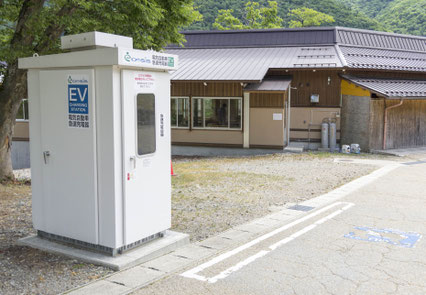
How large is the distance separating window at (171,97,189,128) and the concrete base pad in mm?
13524

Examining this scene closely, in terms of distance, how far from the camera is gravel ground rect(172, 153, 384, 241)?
774cm

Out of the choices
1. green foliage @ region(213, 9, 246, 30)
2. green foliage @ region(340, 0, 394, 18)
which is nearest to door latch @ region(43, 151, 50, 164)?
green foliage @ region(213, 9, 246, 30)

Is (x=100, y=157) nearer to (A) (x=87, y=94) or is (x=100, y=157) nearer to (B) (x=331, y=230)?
(A) (x=87, y=94)

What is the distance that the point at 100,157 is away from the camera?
5363mm

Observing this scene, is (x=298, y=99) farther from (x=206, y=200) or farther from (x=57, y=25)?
(x=57, y=25)

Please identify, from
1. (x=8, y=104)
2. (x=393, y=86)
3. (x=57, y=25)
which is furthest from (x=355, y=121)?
(x=8, y=104)

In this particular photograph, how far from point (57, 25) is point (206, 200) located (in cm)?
499

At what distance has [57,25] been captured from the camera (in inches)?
368

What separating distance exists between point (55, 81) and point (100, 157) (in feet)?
4.15

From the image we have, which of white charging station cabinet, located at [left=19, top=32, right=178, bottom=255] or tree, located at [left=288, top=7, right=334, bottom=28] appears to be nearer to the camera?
white charging station cabinet, located at [left=19, top=32, right=178, bottom=255]

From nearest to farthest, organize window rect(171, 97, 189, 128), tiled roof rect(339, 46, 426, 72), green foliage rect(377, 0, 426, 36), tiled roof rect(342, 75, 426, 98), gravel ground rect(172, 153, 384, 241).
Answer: gravel ground rect(172, 153, 384, 241)
tiled roof rect(342, 75, 426, 98)
tiled roof rect(339, 46, 426, 72)
window rect(171, 97, 189, 128)
green foliage rect(377, 0, 426, 36)

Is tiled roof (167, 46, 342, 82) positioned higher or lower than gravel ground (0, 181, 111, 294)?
higher

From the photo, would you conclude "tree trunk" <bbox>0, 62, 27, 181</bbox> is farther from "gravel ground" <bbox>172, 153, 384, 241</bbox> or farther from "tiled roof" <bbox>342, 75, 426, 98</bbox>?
"tiled roof" <bbox>342, 75, 426, 98</bbox>

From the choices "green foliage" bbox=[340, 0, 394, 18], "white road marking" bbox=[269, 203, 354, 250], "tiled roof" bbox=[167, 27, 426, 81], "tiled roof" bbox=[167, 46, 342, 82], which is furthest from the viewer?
"green foliage" bbox=[340, 0, 394, 18]
